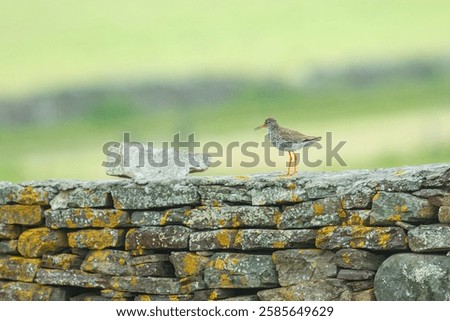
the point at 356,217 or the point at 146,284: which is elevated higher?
the point at 356,217

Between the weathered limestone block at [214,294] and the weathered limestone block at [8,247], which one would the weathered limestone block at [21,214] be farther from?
the weathered limestone block at [214,294]

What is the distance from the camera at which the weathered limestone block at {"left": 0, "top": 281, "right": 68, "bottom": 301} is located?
1035 centimetres

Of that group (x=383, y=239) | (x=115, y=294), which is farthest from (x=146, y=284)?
(x=383, y=239)

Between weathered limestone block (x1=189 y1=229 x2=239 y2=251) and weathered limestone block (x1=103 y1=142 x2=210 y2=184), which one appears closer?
weathered limestone block (x1=189 y1=229 x2=239 y2=251)

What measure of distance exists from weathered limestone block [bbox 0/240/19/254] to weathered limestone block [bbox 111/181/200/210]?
1.38 metres

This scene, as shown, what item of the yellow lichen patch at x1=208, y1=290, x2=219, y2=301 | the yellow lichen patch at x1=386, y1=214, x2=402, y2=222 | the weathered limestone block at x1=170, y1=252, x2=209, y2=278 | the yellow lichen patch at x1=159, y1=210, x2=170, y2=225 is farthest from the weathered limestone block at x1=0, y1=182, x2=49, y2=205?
the yellow lichen patch at x1=386, y1=214, x2=402, y2=222

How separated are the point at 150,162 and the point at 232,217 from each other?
1.39 metres

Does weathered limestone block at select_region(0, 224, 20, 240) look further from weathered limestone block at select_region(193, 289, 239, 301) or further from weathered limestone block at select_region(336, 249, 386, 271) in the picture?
weathered limestone block at select_region(336, 249, 386, 271)

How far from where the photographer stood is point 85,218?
399 inches

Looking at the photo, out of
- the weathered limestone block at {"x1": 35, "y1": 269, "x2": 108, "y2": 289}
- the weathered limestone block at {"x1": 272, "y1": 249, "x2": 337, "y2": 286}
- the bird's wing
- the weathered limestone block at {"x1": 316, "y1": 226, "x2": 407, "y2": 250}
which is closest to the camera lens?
the weathered limestone block at {"x1": 316, "y1": 226, "x2": 407, "y2": 250}

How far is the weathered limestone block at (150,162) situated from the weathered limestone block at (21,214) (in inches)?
32.9

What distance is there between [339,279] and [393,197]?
0.92m

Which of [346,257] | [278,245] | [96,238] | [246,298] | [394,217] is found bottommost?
[246,298]

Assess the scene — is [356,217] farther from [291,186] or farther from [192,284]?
[192,284]
